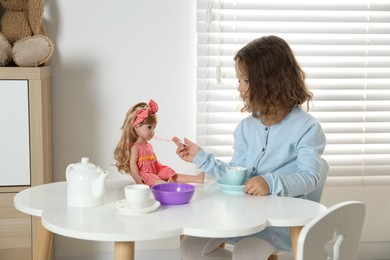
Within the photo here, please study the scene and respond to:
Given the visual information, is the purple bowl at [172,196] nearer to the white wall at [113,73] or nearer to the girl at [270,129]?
the girl at [270,129]

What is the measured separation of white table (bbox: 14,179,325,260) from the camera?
1373 mm

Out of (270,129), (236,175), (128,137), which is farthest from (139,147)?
(270,129)

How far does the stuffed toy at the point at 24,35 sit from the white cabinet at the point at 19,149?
0.07 m

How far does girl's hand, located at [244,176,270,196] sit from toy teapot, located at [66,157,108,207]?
0.43 metres

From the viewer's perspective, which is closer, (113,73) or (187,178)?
(187,178)

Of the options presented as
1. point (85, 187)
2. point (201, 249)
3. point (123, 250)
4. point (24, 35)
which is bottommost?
point (201, 249)

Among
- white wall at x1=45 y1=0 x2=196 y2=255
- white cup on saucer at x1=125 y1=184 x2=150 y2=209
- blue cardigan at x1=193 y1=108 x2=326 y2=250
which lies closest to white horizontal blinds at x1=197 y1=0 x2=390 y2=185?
white wall at x1=45 y1=0 x2=196 y2=255

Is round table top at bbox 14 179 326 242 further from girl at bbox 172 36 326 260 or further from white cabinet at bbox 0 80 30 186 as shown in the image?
white cabinet at bbox 0 80 30 186

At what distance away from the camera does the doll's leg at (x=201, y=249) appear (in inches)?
72.7

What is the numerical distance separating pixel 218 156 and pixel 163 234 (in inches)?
52.1

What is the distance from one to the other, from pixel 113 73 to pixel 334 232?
1.53 metres

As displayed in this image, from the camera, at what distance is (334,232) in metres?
1.29

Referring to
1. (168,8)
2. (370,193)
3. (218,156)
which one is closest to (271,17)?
(168,8)

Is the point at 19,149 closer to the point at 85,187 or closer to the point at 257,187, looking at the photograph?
the point at 85,187
